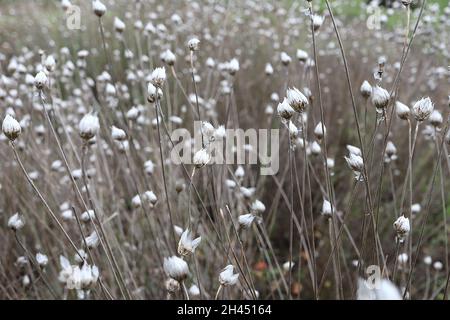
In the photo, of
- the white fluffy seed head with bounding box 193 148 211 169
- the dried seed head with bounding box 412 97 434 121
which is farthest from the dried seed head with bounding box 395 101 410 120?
the white fluffy seed head with bounding box 193 148 211 169

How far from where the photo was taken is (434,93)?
2186 mm

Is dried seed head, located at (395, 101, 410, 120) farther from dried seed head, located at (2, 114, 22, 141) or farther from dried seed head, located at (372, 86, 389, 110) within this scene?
dried seed head, located at (2, 114, 22, 141)

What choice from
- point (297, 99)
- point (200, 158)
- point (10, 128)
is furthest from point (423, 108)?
point (10, 128)

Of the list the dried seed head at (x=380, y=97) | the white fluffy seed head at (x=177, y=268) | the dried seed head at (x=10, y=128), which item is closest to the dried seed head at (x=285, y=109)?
the dried seed head at (x=380, y=97)

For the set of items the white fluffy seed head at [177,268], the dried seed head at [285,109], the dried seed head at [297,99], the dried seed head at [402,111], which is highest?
the dried seed head at [297,99]

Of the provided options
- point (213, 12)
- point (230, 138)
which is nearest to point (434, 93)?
point (230, 138)

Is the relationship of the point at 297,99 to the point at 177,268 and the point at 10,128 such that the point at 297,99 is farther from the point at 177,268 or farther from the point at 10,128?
the point at 10,128

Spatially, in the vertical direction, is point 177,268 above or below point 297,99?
below

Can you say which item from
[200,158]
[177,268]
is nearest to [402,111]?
[200,158]

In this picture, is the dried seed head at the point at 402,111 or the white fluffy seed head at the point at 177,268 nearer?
the white fluffy seed head at the point at 177,268

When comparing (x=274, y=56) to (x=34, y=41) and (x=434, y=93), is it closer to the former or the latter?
(x=434, y=93)

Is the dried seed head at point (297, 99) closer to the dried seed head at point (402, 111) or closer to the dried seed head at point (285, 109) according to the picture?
the dried seed head at point (285, 109)

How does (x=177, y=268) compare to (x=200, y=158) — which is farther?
(x=200, y=158)

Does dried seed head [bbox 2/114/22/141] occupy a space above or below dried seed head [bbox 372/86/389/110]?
below
